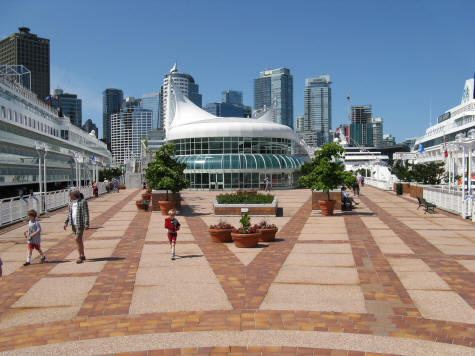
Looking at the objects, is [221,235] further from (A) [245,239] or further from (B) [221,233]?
(A) [245,239]

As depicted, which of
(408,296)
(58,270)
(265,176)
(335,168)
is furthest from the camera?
(265,176)

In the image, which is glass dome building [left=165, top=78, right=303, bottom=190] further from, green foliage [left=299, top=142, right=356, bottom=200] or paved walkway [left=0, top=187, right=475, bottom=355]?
paved walkway [left=0, top=187, right=475, bottom=355]

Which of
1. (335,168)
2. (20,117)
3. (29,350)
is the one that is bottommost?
(29,350)

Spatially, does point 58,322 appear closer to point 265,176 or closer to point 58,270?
point 58,270

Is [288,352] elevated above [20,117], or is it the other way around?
[20,117]

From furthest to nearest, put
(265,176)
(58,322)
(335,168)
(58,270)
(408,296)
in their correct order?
(265,176)
(335,168)
(58,270)
(408,296)
(58,322)

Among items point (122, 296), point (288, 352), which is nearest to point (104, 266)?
point (122, 296)

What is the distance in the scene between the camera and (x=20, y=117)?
45031mm

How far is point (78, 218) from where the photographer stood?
10.5 metres

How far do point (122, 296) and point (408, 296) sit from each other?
5.01 metres

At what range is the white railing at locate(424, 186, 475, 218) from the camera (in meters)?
19.7

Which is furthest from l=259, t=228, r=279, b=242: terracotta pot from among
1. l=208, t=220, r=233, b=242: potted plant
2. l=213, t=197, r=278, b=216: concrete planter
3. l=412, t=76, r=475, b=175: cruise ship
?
l=412, t=76, r=475, b=175: cruise ship

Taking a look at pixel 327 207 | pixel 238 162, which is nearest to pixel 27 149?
pixel 238 162

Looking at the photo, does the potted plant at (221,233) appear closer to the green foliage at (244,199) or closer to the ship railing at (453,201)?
the green foliage at (244,199)
